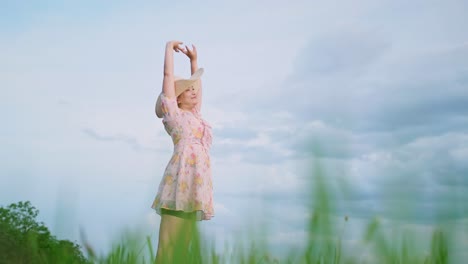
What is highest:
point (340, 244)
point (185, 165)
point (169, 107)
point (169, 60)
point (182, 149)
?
point (169, 60)

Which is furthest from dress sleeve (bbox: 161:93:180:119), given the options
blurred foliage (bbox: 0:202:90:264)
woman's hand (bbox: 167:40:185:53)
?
blurred foliage (bbox: 0:202:90:264)

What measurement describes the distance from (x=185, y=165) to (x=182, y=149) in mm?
133

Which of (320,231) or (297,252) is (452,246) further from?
(297,252)

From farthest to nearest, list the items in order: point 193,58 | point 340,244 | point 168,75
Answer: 1. point 193,58
2. point 168,75
3. point 340,244

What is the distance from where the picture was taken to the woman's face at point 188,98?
187 inches

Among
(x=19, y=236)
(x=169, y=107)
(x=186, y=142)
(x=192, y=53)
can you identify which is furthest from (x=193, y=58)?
(x=19, y=236)

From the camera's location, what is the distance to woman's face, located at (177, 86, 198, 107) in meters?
4.76

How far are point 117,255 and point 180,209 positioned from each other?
2448 millimetres

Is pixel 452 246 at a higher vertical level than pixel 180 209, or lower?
lower

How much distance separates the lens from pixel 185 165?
14.6 ft

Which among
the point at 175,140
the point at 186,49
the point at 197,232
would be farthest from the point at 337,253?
the point at 186,49

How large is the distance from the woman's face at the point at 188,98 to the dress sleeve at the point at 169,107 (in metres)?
0.21

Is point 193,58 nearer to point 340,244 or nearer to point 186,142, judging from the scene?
point 186,142

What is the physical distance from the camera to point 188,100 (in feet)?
15.6
